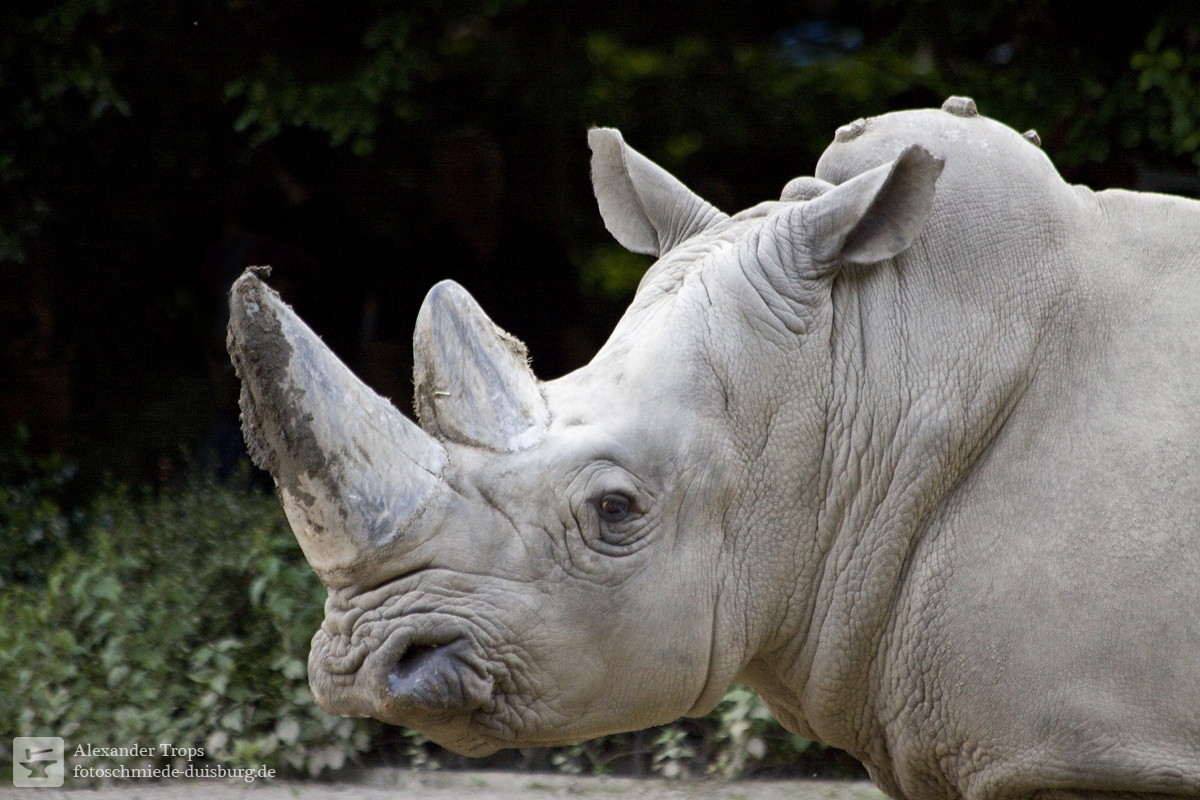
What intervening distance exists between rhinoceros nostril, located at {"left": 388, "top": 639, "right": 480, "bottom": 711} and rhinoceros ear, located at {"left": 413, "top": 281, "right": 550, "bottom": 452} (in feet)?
1.30

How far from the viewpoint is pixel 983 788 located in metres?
2.62

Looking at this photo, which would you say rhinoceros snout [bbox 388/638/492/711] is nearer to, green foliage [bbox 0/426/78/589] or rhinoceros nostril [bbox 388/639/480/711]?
rhinoceros nostril [bbox 388/639/480/711]

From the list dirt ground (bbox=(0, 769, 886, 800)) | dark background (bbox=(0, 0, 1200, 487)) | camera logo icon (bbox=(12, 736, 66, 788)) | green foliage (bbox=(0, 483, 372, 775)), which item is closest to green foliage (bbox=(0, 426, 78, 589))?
dark background (bbox=(0, 0, 1200, 487))

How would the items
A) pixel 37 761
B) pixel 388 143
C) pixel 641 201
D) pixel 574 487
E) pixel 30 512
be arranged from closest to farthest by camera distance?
pixel 574 487 < pixel 641 201 < pixel 37 761 < pixel 30 512 < pixel 388 143

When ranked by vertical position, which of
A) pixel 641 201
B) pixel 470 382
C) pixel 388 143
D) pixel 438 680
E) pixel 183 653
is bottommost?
pixel 438 680

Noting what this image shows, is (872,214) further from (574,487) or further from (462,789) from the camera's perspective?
(462,789)

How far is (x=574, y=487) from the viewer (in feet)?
8.38

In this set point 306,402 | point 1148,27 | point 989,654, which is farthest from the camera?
point 1148,27

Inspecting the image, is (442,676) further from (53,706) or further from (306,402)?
(53,706)

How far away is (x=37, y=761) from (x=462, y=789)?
4.91 feet

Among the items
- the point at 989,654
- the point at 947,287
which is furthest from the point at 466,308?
the point at 989,654

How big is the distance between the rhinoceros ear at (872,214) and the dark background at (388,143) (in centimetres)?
305

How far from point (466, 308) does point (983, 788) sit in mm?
1374

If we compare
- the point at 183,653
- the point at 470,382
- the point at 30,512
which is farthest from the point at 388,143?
the point at 470,382
